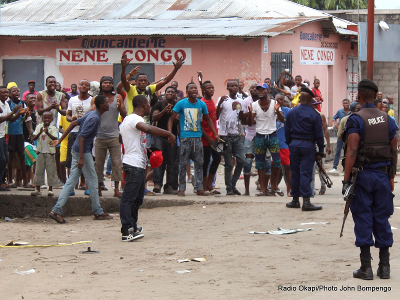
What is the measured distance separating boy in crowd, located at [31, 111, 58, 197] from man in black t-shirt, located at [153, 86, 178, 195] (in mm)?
1726

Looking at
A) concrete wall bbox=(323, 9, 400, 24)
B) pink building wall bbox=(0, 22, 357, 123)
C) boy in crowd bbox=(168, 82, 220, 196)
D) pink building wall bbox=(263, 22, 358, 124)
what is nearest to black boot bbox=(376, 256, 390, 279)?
boy in crowd bbox=(168, 82, 220, 196)

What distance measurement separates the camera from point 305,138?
8.87m

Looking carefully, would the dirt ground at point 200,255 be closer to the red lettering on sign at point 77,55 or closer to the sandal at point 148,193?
the sandal at point 148,193

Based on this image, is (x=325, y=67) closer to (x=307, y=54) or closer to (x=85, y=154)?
(x=307, y=54)

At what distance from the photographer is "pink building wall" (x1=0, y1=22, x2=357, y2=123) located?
18.2 metres

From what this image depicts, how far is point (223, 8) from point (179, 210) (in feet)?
42.2

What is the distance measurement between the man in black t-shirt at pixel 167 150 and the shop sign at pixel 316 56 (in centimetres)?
1087

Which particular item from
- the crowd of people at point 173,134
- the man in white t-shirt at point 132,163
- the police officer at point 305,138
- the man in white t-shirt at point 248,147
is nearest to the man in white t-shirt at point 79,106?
the crowd of people at point 173,134

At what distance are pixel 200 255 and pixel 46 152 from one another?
5.00m

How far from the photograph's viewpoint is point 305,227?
26.3ft

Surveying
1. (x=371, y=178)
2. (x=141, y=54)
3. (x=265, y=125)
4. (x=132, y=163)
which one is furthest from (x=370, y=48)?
→ (x=371, y=178)

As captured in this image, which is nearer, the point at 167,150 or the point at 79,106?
the point at 79,106

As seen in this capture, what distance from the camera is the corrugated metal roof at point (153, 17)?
18.1m

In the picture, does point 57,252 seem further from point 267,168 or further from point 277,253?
point 267,168
